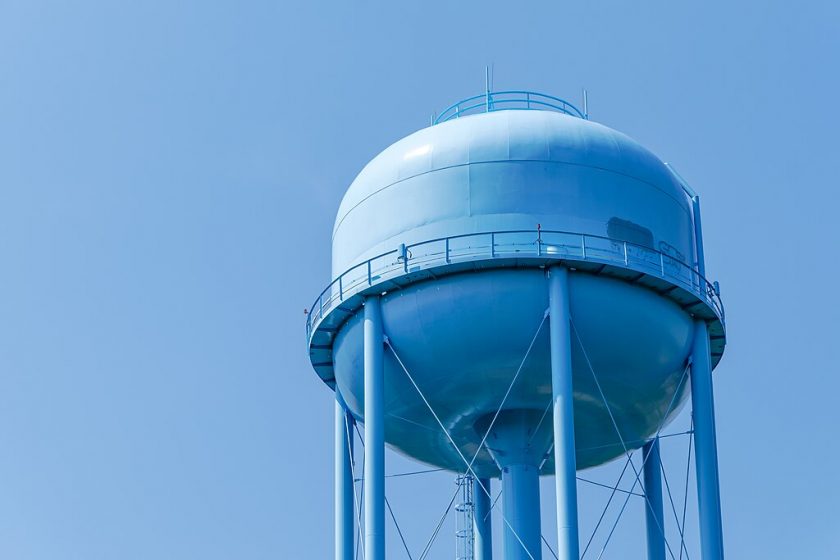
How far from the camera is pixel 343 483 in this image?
78.1 ft

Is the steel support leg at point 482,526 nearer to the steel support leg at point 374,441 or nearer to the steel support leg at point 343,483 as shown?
the steel support leg at point 343,483

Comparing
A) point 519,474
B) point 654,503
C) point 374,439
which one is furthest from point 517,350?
point 654,503

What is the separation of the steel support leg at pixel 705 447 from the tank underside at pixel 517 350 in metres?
0.22

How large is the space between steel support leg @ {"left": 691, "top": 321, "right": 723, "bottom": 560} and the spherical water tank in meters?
0.24

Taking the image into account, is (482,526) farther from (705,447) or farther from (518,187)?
(518,187)

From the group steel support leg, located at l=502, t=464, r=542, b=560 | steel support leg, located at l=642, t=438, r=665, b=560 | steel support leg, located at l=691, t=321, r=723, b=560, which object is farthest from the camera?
steel support leg, located at l=642, t=438, r=665, b=560

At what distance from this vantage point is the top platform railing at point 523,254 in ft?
70.5

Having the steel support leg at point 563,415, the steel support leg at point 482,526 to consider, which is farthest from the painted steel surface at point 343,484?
the steel support leg at point 563,415

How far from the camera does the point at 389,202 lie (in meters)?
22.8

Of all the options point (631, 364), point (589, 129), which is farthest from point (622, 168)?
point (631, 364)

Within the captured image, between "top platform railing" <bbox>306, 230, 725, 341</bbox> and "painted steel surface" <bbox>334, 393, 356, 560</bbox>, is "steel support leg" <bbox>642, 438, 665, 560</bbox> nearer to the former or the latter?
"top platform railing" <bbox>306, 230, 725, 341</bbox>

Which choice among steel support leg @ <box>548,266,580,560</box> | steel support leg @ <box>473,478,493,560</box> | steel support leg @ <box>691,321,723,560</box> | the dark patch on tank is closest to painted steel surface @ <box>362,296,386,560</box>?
steel support leg @ <box>548,266,580,560</box>

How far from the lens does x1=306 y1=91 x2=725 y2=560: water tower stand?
21.4 m

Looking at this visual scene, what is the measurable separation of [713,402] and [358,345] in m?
5.07
